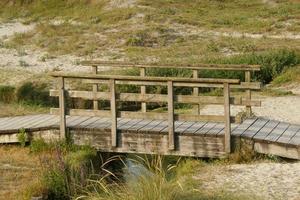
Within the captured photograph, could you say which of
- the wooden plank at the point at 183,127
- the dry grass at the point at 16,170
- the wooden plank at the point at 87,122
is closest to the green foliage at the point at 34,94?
the wooden plank at the point at 87,122

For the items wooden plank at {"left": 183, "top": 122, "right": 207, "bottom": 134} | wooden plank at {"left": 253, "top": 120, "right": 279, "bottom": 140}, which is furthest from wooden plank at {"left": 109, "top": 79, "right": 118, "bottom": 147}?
wooden plank at {"left": 253, "top": 120, "right": 279, "bottom": 140}

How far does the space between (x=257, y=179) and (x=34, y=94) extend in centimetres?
1276

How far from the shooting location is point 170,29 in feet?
132

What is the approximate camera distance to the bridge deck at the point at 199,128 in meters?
13.6

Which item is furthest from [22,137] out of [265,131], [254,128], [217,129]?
[265,131]

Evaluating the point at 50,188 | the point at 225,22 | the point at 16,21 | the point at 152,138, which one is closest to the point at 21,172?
the point at 50,188

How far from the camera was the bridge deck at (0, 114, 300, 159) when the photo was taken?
13562 millimetres

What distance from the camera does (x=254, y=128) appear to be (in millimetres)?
14883

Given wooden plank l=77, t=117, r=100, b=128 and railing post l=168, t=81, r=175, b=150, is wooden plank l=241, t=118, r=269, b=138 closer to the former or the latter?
railing post l=168, t=81, r=175, b=150

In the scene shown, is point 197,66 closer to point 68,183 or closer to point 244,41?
point 68,183

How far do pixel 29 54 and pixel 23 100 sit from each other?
44.5ft

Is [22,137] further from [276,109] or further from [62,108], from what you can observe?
[276,109]

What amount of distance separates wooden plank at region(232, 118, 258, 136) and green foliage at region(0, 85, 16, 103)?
952 cm

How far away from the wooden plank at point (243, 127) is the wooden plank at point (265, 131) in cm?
34
